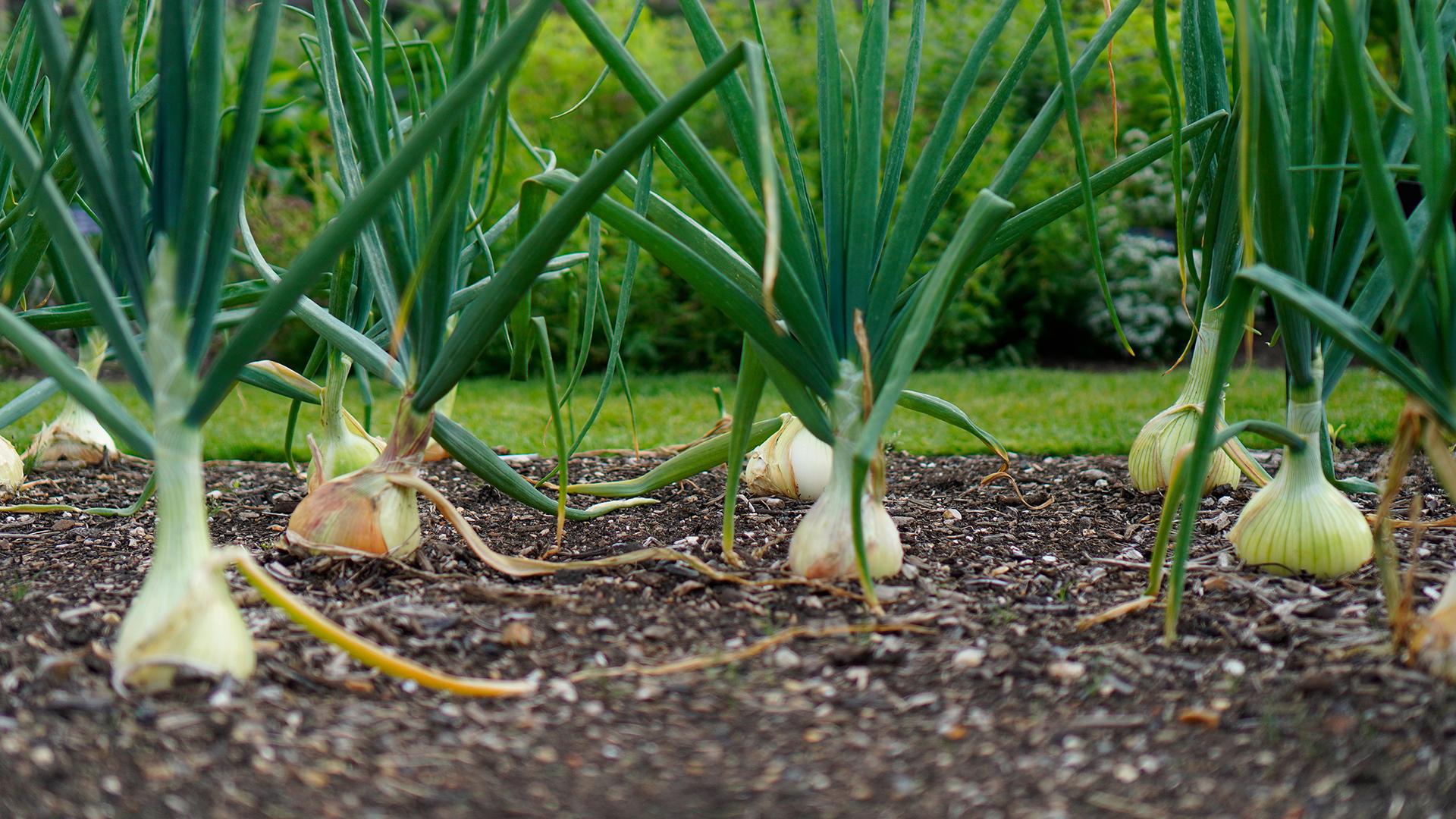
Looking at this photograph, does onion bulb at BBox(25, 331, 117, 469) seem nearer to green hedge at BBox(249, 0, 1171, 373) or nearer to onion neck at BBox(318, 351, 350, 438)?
onion neck at BBox(318, 351, 350, 438)

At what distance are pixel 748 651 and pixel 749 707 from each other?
0.27 feet

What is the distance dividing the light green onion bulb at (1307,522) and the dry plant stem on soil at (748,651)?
498 millimetres

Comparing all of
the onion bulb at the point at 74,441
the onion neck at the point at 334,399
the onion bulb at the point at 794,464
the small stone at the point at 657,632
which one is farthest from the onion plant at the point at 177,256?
the onion bulb at the point at 74,441

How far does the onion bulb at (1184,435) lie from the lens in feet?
5.95

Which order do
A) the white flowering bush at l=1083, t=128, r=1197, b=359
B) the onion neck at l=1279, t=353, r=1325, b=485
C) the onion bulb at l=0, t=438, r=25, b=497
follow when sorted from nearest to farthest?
the onion neck at l=1279, t=353, r=1325, b=485 → the onion bulb at l=0, t=438, r=25, b=497 → the white flowering bush at l=1083, t=128, r=1197, b=359

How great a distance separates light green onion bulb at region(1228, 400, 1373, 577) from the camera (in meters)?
1.36

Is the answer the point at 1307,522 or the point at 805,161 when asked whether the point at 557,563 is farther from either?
the point at 805,161

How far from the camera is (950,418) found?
1617 millimetres

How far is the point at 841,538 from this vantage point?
1.30m

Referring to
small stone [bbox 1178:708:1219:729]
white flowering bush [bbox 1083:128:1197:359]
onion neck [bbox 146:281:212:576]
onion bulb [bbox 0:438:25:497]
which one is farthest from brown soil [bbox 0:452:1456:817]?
white flowering bush [bbox 1083:128:1197:359]

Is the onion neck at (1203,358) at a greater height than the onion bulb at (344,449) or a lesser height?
greater

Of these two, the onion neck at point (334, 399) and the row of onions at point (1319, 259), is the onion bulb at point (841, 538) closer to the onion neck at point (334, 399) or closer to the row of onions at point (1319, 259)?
the row of onions at point (1319, 259)

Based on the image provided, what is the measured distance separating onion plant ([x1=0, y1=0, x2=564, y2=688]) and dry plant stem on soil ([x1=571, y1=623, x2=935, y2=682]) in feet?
1.13

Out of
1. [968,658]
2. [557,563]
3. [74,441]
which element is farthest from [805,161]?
[968,658]
